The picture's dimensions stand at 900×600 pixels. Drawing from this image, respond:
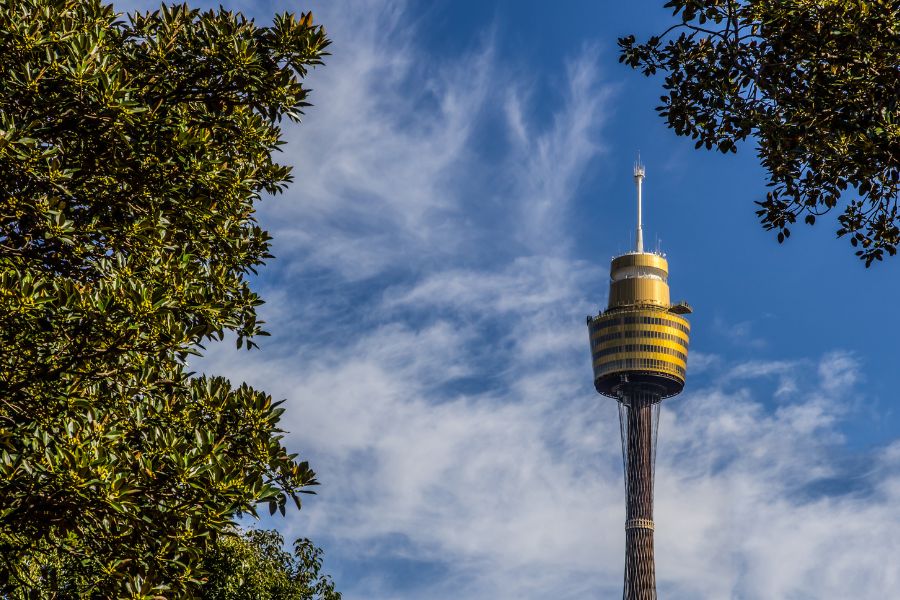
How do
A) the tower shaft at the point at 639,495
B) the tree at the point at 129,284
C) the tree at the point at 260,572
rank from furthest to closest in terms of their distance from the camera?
the tower shaft at the point at 639,495 → the tree at the point at 260,572 → the tree at the point at 129,284

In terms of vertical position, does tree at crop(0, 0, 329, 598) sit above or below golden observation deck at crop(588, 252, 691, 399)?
below

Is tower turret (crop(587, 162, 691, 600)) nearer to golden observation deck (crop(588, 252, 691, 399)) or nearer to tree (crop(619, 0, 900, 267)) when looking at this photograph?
golden observation deck (crop(588, 252, 691, 399))

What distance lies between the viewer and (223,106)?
45.2 feet

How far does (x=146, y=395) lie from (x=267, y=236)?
11.6 feet

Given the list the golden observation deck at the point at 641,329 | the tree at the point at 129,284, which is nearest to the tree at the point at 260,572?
the tree at the point at 129,284

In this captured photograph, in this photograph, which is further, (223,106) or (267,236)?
(267,236)

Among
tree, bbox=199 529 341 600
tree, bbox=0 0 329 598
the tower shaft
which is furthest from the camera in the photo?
the tower shaft

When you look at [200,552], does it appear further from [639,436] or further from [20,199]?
[639,436]

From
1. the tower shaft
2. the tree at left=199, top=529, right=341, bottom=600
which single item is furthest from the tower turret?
the tree at left=199, top=529, right=341, bottom=600

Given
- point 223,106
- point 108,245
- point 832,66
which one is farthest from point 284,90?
point 832,66

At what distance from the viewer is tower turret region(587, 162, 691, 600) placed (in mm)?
159250

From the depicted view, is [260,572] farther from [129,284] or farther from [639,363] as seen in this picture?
[639,363]

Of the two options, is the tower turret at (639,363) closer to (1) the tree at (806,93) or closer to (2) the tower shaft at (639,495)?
(2) the tower shaft at (639,495)

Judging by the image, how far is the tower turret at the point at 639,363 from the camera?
Answer: 15925 cm
